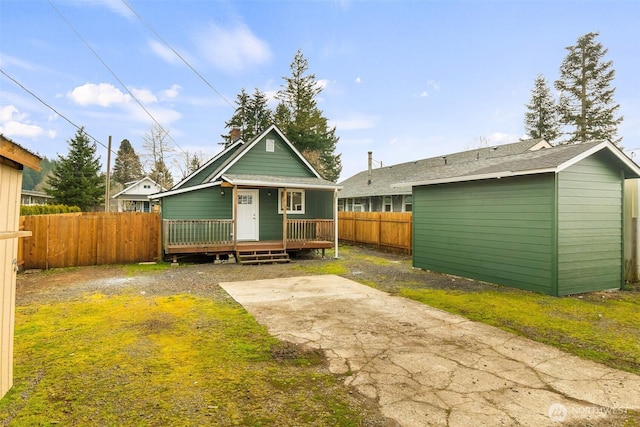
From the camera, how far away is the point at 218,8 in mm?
12711

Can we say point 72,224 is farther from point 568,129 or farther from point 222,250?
point 568,129

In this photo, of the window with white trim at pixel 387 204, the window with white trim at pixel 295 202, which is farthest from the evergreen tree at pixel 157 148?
the window with white trim at pixel 295 202

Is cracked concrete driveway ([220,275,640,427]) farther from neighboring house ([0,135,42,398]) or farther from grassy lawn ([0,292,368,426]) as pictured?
neighboring house ([0,135,42,398])

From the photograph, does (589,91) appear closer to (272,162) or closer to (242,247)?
(272,162)

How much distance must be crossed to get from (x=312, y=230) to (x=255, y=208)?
2.53m

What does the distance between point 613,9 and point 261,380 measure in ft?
50.8

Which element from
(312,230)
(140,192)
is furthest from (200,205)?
(140,192)

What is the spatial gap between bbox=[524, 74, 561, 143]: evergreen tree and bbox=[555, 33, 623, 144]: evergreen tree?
9.21ft

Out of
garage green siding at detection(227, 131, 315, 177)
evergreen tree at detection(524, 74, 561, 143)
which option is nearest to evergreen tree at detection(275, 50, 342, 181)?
garage green siding at detection(227, 131, 315, 177)

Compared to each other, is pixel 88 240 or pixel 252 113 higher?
pixel 252 113

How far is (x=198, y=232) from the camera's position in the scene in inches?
499

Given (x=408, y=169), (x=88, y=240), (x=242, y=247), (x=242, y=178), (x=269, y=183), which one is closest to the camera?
(x=88, y=240)

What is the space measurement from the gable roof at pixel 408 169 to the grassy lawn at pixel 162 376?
56.5 feet

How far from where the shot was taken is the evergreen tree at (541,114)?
30266 millimetres
